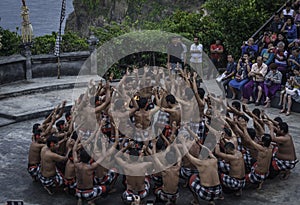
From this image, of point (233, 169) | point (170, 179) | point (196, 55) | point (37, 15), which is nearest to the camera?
point (170, 179)

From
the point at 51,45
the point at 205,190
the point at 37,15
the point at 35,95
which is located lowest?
the point at 205,190

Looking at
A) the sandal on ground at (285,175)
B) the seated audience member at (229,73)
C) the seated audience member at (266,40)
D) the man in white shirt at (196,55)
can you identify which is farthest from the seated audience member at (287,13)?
the sandal on ground at (285,175)

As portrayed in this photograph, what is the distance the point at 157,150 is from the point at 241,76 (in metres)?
7.41

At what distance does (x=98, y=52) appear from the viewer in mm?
18938

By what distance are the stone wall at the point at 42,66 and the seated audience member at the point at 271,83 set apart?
6.73m

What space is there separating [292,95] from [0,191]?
8.72 m

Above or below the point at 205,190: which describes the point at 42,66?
above

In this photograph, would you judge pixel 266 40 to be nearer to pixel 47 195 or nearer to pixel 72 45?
pixel 72 45

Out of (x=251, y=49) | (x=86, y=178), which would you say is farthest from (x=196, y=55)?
(x=86, y=178)

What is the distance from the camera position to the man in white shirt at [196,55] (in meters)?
17.7

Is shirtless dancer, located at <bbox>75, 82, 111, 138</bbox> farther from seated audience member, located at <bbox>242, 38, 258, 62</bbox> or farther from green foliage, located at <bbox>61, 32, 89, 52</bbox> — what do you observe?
green foliage, located at <bbox>61, 32, 89, 52</bbox>

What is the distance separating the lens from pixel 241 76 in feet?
54.1

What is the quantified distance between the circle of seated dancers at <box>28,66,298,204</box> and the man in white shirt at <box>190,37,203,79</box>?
5.26 meters

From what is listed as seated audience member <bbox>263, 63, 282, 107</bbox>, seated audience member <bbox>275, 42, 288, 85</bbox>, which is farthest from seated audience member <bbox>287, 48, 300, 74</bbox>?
seated audience member <bbox>263, 63, 282, 107</bbox>
